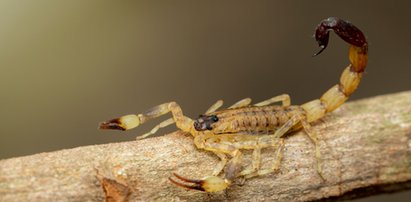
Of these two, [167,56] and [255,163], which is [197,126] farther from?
[167,56]

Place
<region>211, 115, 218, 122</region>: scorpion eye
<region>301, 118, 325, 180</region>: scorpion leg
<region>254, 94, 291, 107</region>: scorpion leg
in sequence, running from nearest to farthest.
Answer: <region>301, 118, 325, 180</region>: scorpion leg, <region>211, 115, 218, 122</region>: scorpion eye, <region>254, 94, 291, 107</region>: scorpion leg

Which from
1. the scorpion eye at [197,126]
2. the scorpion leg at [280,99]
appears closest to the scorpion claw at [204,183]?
the scorpion eye at [197,126]

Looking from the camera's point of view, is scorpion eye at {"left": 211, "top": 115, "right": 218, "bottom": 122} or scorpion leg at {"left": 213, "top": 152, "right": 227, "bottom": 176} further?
scorpion eye at {"left": 211, "top": 115, "right": 218, "bottom": 122}

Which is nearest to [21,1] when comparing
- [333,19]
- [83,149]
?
[83,149]

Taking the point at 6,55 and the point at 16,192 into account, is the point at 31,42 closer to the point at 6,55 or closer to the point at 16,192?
the point at 6,55

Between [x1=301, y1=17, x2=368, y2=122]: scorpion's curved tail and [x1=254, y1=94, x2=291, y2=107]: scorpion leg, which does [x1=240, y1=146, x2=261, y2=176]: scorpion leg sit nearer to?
[x1=301, y1=17, x2=368, y2=122]: scorpion's curved tail

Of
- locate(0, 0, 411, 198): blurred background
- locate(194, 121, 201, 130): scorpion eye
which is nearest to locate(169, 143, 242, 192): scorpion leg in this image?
locate(194, 121, 201, 130): scorpion eye
